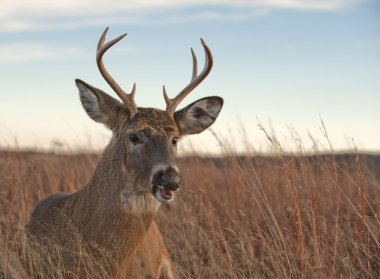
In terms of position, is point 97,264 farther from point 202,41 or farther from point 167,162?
point 202,41

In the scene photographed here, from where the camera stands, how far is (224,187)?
9891 millimetres

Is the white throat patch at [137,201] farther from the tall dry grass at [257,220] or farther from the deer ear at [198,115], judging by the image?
the deer ear at [198,115]

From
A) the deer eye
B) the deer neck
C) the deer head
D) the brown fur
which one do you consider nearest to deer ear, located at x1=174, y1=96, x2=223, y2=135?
the deer head

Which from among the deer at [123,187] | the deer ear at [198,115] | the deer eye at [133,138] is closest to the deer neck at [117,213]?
the deer at [123,187]

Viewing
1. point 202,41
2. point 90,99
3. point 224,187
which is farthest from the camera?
point 224,187

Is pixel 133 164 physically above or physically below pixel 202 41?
below

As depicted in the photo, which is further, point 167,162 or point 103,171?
point 103,171

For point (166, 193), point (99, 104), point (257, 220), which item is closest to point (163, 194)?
point (166, 193)

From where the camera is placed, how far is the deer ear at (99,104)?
16.4ft

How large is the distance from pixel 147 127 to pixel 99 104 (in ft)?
1.59

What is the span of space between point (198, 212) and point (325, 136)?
337cm

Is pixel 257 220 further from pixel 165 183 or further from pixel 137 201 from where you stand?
pixel 165 183

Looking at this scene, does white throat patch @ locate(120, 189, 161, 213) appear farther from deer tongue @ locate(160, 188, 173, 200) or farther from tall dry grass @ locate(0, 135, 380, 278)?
tall dry grass @ locate(0, 135, 380, 278)

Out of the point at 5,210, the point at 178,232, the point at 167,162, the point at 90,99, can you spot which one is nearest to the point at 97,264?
the point at 167,162
